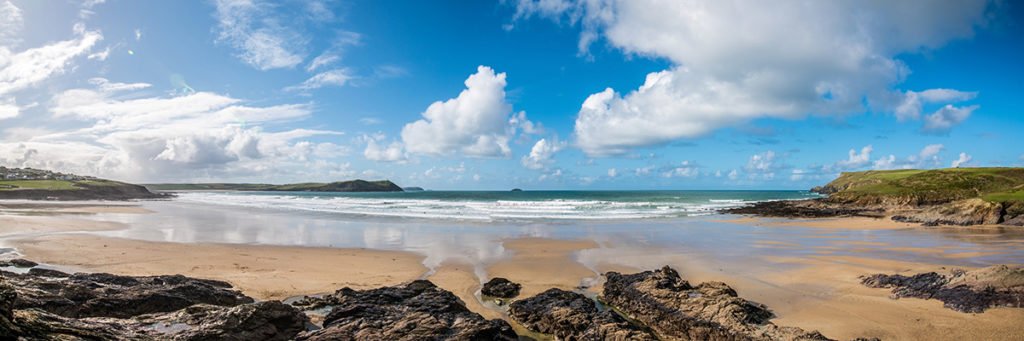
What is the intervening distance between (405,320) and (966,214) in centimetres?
4120

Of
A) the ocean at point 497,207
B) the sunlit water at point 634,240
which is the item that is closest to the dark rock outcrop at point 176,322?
the sunlit water at point 634,240

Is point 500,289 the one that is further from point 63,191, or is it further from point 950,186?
point 63,191

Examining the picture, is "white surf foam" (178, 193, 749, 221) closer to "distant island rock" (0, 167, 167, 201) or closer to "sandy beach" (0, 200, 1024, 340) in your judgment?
"sandy beach" (0, 200, 1024, 340)

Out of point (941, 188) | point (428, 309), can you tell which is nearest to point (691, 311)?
point (428, 309)

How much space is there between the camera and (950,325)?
A: 855 cm

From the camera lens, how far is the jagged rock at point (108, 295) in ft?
25.3

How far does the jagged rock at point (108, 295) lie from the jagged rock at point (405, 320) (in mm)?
2962

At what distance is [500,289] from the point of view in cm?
1208

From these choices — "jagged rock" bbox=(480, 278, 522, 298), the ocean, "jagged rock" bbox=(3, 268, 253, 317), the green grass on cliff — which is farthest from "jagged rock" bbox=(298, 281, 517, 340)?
the green grass on cliff

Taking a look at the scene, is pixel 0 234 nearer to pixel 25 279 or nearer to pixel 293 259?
pixel 293 259

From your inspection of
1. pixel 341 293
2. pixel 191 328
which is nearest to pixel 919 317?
pixel 341 293

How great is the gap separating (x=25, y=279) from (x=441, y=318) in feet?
27.8

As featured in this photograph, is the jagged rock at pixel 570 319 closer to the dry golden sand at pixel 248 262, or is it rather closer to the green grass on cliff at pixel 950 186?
the dry golden sand at pixel 248 262

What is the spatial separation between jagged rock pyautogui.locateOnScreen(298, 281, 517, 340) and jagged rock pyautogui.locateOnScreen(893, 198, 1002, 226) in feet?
126
